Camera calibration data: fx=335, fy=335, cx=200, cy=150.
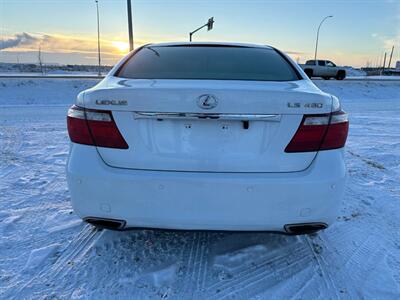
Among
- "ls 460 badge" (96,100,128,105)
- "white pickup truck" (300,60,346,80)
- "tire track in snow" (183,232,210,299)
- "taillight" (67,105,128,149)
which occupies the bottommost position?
"tire track in snow" (183,232,210,299)

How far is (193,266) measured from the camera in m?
2.35

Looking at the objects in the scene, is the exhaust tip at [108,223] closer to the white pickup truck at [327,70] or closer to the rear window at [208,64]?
the rear window at [208,64]

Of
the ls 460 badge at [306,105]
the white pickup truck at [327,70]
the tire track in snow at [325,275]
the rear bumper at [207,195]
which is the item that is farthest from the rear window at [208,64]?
the white pickup truck at [327,70]

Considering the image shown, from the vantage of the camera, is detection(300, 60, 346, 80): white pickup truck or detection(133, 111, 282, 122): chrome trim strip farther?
detection(300, 60, 346, 80): white pickup truck

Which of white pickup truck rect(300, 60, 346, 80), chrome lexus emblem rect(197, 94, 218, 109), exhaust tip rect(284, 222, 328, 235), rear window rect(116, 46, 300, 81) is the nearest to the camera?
chrome lexus emblem rect(197, 94, 218, 109)

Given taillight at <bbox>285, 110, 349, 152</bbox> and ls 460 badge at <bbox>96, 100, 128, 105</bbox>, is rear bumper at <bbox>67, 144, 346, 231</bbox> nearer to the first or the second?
taillight at <bbox>285, 110, 349, 152</bbox>

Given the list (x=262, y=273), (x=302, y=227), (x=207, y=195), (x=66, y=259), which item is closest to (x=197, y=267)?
(x=262, y=273)

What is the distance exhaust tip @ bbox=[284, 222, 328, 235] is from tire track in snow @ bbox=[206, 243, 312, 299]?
0.38m

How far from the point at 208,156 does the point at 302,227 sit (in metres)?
0.75

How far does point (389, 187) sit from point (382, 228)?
1.20 metres

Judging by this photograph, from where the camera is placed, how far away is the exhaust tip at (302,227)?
6.82ft

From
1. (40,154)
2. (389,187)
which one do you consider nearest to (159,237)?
(389,187)

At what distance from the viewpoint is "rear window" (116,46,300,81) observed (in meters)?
2.43

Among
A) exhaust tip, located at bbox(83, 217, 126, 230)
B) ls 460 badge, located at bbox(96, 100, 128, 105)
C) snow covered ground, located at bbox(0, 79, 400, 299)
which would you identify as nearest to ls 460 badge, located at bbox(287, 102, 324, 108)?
ls 460 badge, located at bbox(96, 100, 128, 105)
